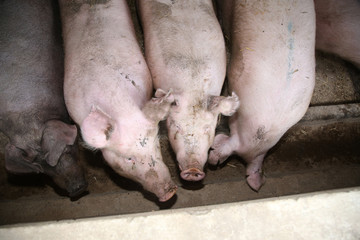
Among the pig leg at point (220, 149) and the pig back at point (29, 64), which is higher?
the pig back at point (29, 64)

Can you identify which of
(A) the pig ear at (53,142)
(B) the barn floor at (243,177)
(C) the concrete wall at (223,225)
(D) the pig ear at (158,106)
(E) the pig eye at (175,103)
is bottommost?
(B) the barn floor at (243,177)

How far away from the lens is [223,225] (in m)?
2.33

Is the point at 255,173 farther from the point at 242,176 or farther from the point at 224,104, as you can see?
the point at 224,104

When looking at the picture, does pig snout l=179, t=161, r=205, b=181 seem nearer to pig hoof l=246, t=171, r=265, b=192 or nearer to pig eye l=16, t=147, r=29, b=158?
pig hoof l=246, t=171, r=265, b=192

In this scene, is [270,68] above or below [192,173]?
above

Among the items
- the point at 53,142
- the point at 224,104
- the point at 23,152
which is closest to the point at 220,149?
the point at 224,104

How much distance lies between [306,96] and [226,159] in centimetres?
116

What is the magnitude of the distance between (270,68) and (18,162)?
267 cm

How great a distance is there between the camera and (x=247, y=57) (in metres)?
2.94

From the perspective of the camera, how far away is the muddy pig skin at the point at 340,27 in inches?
136

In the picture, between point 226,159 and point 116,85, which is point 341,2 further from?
point 116,85

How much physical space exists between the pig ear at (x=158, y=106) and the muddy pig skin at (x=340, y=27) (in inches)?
97.1

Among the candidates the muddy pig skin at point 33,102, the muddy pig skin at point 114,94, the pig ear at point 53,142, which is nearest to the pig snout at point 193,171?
the muddy pig skin at point 114,94

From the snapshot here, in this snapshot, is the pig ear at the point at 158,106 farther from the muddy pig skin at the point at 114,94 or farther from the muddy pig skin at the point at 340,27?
the muddy pig skin at the point at 340,27
